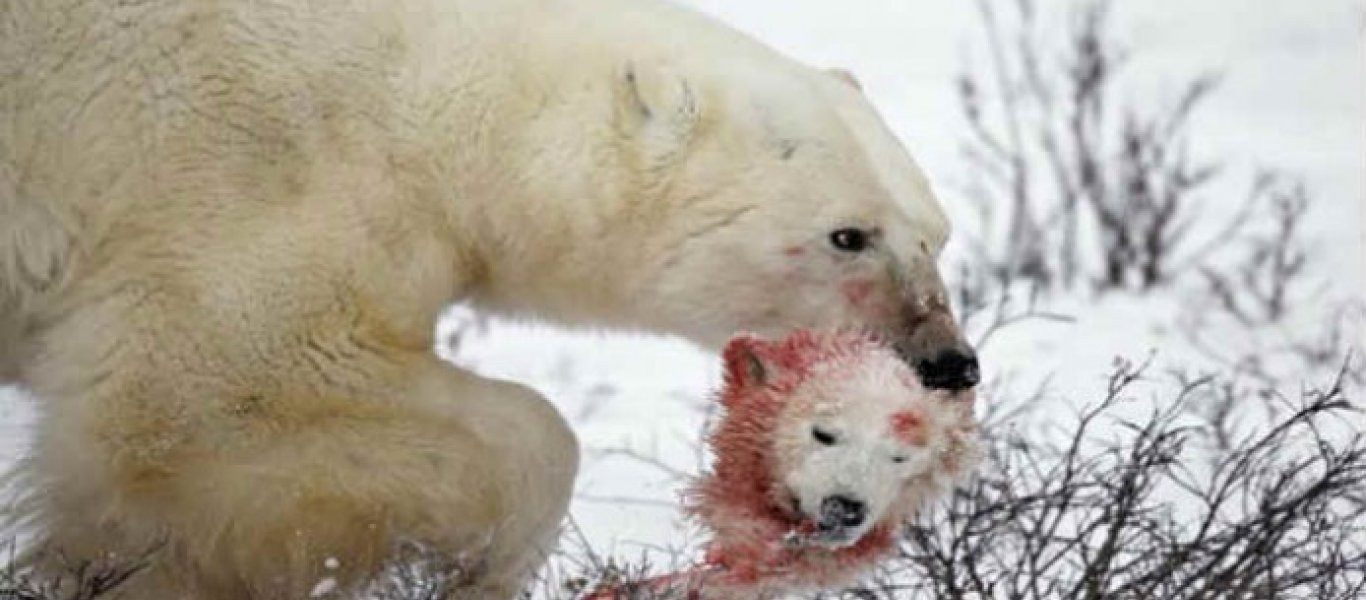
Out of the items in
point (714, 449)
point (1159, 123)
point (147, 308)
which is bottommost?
point (147, 308)

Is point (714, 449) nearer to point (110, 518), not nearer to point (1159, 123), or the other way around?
point (110, 518)

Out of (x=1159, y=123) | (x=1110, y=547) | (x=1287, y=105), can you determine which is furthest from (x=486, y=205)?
(x=1287, y=105)

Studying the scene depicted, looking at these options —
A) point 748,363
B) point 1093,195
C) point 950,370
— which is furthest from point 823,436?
point 1093,195

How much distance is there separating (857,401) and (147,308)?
973 mm


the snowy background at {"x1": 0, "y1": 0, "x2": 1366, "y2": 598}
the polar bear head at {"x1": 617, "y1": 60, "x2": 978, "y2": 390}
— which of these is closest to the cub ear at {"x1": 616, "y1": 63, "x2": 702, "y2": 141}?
the polar bear head at {"x1": 617, "y1": 60, "x2": 978, "y2": 390}

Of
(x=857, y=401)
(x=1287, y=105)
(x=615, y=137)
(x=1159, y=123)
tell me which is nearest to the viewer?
(x=857, y=401)

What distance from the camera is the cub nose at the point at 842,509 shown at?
3592 mm

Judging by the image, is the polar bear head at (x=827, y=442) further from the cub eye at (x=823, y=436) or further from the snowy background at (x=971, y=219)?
the snowy background at (x=971, y=219)

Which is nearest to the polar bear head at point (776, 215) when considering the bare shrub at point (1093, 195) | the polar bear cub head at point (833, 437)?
the polar bear cub head at point (833, 437)

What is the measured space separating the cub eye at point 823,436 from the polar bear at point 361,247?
38 centimetres

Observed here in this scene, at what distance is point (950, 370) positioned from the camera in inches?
157

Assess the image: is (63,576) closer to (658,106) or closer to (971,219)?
(658,106)

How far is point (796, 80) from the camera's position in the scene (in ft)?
14.0

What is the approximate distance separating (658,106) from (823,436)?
27.6 inches
